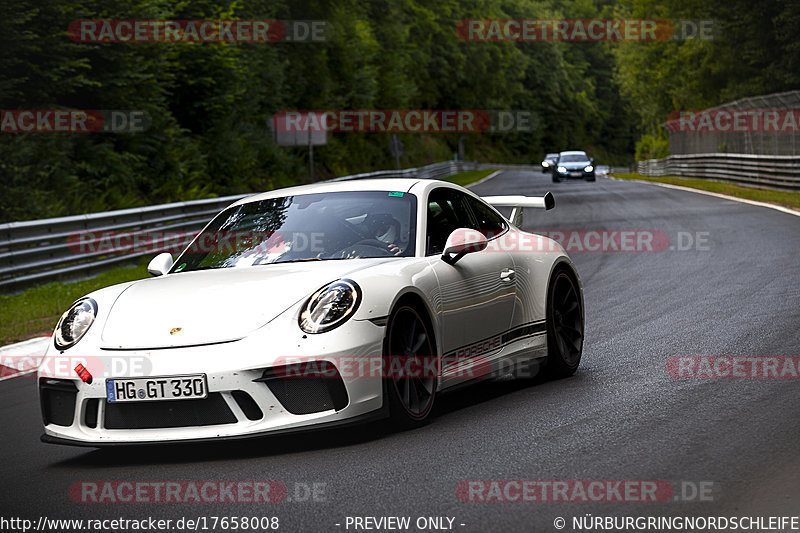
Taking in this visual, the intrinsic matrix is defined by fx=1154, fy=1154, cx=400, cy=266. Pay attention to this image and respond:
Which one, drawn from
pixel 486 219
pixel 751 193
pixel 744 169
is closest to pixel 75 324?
pixel 486 219

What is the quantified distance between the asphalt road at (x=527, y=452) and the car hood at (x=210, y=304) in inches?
24.2

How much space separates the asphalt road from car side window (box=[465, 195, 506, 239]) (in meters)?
1.02

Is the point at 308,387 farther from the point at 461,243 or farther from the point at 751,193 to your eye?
the point at 751,193

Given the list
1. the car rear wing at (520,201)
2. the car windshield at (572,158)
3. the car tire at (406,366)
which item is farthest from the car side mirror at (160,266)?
the car windshield at (572,158)

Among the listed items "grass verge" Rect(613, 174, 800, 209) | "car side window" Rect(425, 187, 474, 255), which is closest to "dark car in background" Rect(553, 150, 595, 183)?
"grass verge" Rect(613, 174, 800, 209)

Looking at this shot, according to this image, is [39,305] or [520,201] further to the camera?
[39,305]

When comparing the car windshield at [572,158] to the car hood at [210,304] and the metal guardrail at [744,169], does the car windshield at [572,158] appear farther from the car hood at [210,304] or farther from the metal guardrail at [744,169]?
the car hood at [210,304]

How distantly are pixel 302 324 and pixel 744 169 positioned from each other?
32070 mm

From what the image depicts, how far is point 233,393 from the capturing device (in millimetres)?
5492

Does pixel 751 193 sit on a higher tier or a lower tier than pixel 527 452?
lower

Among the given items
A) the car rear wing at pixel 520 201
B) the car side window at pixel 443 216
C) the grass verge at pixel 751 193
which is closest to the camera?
the car side window at pixel 443 216

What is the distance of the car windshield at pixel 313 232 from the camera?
21.8 ft

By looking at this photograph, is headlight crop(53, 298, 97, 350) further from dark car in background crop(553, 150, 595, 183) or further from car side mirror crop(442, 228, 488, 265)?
dark car in background crop(553, 150, 595, 183)

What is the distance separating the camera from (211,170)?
3219 centimetres
